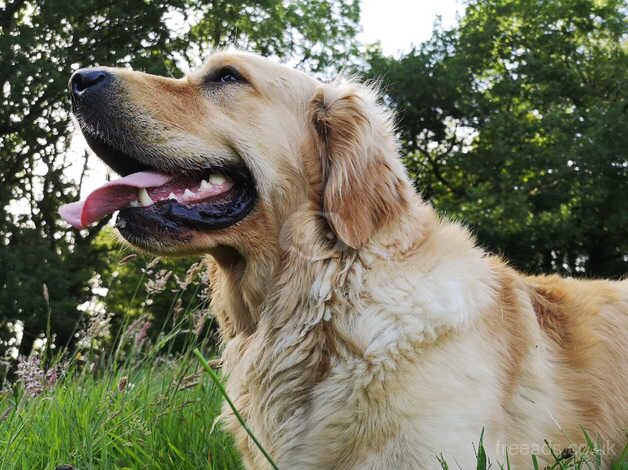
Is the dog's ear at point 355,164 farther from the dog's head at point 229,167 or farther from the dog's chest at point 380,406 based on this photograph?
the dog's chest at point 380,406

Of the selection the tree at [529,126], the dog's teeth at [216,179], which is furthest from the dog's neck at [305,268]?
the tree at [529,126]

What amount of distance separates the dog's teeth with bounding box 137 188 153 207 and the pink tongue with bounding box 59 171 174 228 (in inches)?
0.7

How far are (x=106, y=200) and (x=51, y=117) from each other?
16.5 metres

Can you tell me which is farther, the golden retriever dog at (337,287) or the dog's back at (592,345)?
the dog's back at (592,345)

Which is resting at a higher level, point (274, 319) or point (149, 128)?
point (149, 128)

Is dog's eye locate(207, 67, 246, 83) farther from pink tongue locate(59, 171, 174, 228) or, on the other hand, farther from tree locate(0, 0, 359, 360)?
tree locate(0, 0, 359, 360)

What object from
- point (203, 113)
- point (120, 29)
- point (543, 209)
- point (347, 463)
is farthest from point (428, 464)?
point (543, 209)

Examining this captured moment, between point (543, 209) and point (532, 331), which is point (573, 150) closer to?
point (543, 209)

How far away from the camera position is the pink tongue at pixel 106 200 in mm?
2752

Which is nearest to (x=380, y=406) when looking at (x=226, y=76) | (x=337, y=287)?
(x=337, y=287)

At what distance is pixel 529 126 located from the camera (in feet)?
72.6

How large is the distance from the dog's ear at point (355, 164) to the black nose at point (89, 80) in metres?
0.86

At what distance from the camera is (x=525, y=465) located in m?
2.40

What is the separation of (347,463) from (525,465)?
24.3 inches
